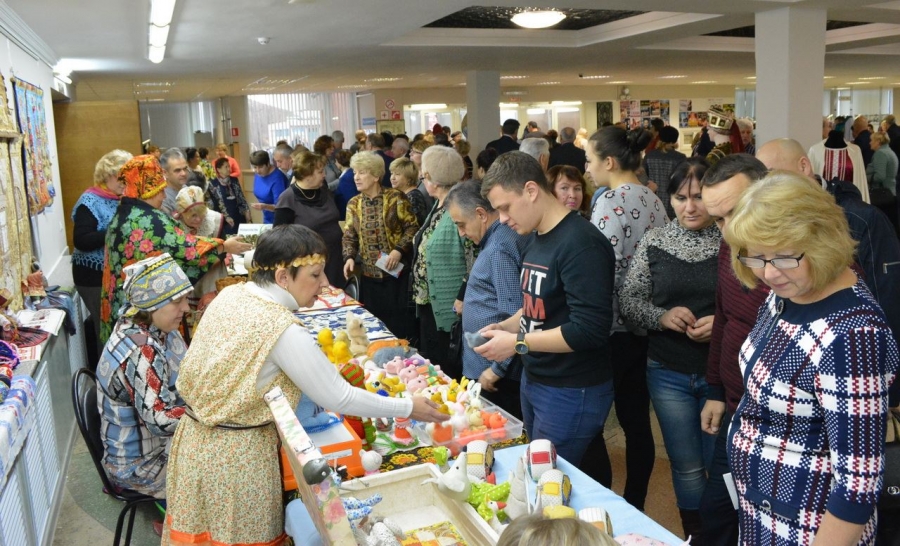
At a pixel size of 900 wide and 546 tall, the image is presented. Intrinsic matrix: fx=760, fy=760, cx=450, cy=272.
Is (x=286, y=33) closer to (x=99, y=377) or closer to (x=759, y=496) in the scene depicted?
(x=99, y=377)

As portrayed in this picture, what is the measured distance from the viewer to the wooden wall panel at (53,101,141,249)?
7.57 meters

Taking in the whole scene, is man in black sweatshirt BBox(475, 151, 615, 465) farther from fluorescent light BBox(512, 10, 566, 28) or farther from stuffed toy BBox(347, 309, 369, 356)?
fluorescent light BBox(512, 10, 566, 28)

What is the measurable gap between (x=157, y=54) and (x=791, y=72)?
6.23 meters

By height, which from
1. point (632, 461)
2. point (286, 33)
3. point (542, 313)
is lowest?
point (632, 461)

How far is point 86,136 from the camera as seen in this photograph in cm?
768

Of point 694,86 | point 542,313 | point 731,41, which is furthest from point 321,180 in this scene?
point 694,86

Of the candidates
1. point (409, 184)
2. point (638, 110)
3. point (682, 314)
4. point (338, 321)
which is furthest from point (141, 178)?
point (638, 110)

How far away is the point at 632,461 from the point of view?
3.17m

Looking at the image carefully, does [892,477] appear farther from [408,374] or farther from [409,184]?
[409,184]

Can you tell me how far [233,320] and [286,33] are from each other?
18.5 ft

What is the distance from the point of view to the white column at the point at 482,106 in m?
11.9

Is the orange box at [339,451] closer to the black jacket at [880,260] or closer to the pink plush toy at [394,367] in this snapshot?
the pink plush toy at [394,367]

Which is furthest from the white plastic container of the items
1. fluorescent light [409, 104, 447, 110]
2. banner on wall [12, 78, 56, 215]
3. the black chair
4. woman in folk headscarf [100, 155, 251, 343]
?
fluorescent light [409, 104, 447, 110]

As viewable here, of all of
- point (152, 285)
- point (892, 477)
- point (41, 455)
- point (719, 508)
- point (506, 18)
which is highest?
point (506, 18)
